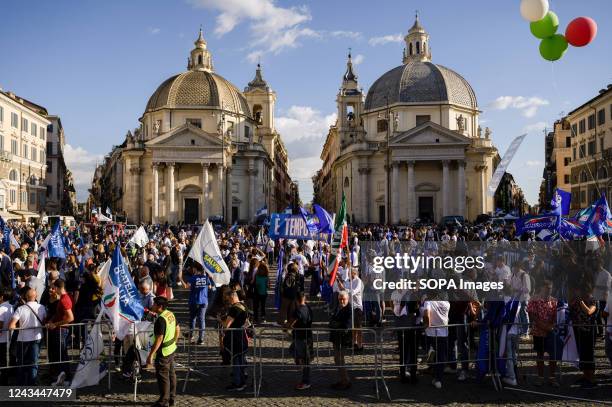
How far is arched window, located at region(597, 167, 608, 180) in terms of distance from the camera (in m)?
51.5

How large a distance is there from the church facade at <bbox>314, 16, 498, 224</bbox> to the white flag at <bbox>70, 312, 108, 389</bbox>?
47233mm

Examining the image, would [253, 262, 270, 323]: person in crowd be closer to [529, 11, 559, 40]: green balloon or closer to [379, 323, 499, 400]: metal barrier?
[379, 323, 499, 400]: metal barrier

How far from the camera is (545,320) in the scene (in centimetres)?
977

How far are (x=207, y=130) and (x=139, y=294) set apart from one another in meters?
55.7

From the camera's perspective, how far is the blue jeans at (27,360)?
9258 millimetres

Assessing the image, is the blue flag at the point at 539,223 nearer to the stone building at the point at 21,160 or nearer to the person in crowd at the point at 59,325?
the person in crowd at the point at 59,325

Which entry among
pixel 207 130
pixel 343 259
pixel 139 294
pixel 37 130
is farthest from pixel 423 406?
pixel 37 130

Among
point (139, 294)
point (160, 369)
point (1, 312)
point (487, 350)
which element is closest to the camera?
point (160, 369)

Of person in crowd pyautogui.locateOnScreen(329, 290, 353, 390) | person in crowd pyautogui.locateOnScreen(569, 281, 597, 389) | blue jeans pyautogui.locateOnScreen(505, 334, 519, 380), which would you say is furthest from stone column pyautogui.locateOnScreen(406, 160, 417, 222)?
person in crowd pyautogui.locateOnScreen(329, 290, 353, 390)

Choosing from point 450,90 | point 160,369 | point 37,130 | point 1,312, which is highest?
point 450,90

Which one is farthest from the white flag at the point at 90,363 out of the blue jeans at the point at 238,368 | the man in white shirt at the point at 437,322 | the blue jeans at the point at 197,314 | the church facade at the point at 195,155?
the church facade at the point at 195,155

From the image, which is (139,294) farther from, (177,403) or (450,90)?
(450,90)

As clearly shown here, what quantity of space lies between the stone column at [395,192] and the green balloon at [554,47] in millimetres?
45302

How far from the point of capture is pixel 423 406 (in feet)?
28.9
